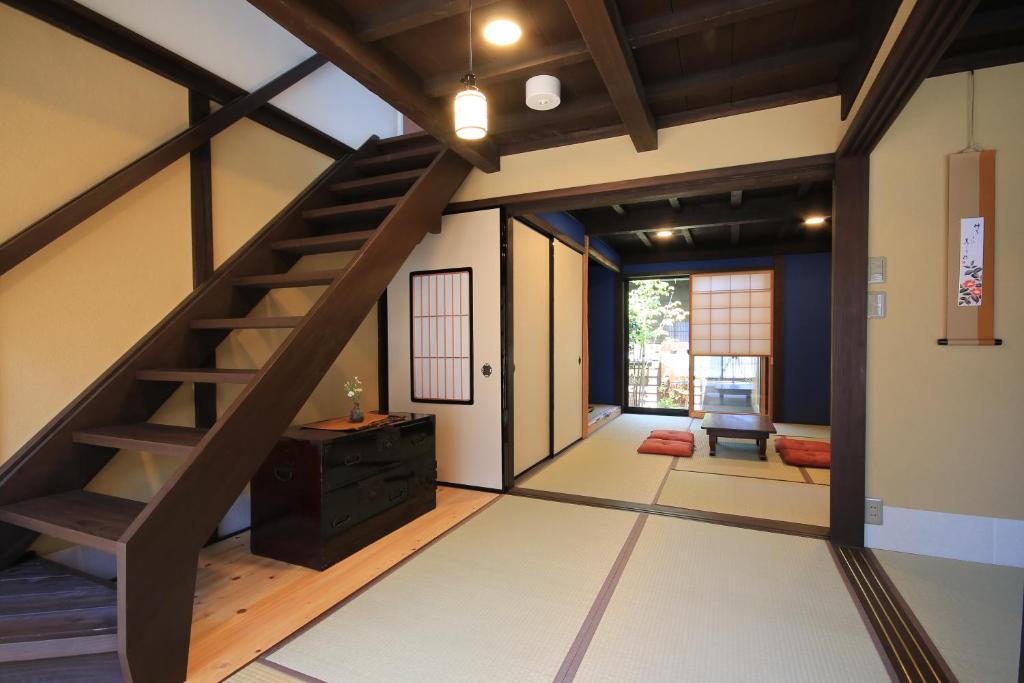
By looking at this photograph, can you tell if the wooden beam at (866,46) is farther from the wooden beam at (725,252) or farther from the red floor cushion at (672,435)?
the wooden beam at (725,252)

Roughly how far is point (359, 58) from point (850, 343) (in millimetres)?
2972

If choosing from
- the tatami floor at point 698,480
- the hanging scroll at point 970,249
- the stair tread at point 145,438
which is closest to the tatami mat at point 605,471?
the tatami floor at point 698,480

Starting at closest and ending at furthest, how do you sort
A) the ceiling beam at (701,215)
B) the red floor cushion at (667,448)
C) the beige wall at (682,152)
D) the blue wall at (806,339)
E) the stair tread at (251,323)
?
the stair tread at (251,323)
the beige wall at (682,152)
the red floor cushion at (667,448)
the ceiling beam at (701,215)
the blue wall at (806,339)

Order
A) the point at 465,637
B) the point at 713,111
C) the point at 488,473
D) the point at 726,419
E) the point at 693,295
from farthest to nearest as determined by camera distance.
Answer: the point at 693,295
the point at 726,419
the point at 488,473
the point at 713,111
the point at 465,637

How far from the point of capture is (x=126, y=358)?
2312 millimetres

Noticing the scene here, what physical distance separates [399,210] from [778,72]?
2.23 meters

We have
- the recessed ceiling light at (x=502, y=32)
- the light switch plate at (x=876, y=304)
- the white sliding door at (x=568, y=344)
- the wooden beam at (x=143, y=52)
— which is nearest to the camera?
the wooden beam at (x=143, y=52)

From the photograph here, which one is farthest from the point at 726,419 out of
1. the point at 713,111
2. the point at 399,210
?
the point at 399,210

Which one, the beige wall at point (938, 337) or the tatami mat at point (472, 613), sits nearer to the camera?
the tatami mat at point (472, 613)

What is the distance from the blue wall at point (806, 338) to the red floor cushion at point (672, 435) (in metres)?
2.08

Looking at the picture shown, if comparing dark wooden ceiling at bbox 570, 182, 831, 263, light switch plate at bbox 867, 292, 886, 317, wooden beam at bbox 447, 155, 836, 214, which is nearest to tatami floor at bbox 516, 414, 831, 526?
light switch plate at bbox 867, 292, 886, 317

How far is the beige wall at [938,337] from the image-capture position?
241 centimetres

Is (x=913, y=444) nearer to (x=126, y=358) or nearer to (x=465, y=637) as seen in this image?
(x=465, y=637)

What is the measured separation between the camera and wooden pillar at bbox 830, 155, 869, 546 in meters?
2.64
